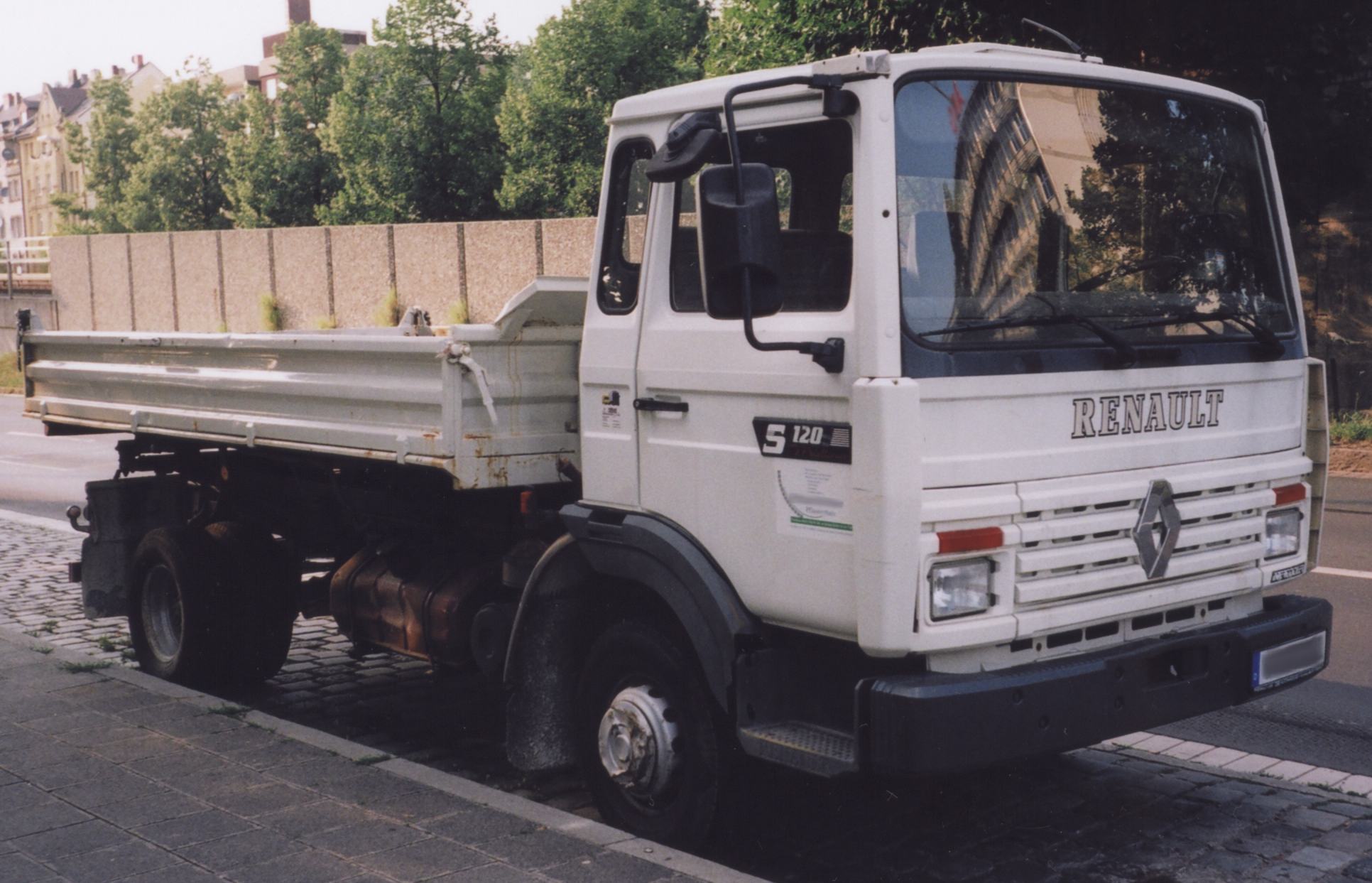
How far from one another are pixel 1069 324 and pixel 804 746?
4.74 feet

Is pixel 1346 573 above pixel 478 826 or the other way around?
the other way around

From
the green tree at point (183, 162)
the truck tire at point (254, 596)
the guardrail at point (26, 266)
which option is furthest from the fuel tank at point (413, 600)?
the green tree at point (183, 162)

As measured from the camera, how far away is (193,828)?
194 inches

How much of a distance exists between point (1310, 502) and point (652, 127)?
258 centimetres

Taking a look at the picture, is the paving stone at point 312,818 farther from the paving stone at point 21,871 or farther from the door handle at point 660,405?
the door handle at point 660,405

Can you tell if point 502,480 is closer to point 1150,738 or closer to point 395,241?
point 1150,738

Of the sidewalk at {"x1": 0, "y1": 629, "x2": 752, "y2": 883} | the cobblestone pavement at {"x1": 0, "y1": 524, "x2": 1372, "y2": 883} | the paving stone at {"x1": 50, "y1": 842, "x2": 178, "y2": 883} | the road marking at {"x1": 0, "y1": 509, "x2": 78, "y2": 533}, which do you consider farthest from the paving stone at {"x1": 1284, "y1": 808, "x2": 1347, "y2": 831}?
the road marking at {"x1": 0, "y1": 509, "x2": 78, "y2": 533}

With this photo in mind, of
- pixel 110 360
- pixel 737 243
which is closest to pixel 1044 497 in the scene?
pixel 737 243

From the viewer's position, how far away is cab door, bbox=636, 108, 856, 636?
14.1 ft

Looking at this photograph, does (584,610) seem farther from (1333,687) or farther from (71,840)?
(1333,687)

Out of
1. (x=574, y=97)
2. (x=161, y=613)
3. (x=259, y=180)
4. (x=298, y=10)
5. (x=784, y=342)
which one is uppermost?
(x=298, y=10)

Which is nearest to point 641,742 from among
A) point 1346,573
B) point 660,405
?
point 660,405

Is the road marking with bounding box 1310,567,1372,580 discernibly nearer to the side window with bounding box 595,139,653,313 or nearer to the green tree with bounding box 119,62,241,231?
the side window with bounding box 595,139,653,313

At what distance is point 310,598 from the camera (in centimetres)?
738
